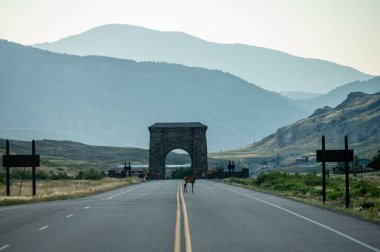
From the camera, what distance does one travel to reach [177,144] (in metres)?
123

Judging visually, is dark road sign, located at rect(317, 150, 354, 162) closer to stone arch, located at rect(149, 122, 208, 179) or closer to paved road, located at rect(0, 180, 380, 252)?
paved road, located at rect(0, 180, 380, 252)

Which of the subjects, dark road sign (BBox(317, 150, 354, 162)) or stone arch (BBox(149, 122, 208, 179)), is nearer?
dark road sign (BBox(317, 150, 354, 162))

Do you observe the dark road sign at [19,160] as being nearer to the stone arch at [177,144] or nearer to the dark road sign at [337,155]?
the dark road sign at [337,155]

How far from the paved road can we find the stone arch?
90959 mm

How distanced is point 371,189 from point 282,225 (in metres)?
20.7

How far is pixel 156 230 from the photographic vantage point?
21516 millimetres

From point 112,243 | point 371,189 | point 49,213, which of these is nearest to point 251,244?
point 112,243

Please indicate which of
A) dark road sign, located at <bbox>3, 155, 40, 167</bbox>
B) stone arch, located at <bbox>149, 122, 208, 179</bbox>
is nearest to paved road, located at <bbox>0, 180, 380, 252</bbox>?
dark road sign, located at <bbox>3, 155, 40, 167</bbox>

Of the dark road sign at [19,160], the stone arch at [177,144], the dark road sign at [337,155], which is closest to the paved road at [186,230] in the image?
the dark road sign at [337,155]

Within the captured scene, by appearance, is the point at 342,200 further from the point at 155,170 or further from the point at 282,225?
the point at 155,170

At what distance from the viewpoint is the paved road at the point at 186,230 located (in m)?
17.6

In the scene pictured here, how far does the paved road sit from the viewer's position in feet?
57.8

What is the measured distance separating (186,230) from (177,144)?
101925mm

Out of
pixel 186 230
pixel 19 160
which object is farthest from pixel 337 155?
pixel 19 160
